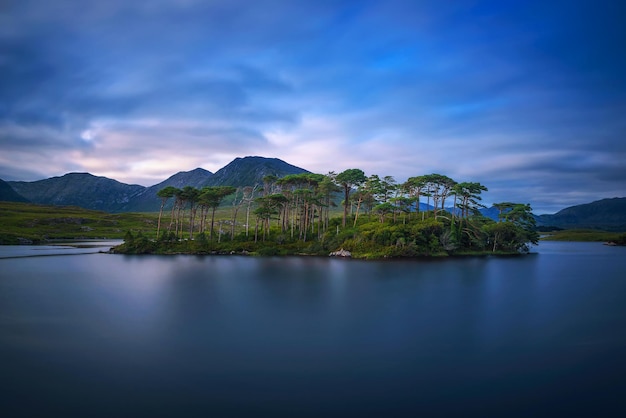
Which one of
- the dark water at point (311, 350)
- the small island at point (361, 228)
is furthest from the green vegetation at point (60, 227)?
the dark water at point (311, 350)

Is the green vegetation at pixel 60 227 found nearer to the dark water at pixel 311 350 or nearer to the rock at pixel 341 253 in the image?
the rock at pixel 341 253

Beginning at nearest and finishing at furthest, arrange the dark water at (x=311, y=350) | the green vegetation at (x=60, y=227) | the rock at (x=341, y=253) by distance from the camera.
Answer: the dark water at (x=311, y=350)
the rock at (x=341, y=253)
the green vegetation at (x=60, y=227)

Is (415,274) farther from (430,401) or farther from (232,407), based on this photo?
(232,407)

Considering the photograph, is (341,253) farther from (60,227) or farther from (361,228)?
(60,227)

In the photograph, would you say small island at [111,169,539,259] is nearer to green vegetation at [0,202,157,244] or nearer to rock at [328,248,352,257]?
rock at [328,248,352,257]

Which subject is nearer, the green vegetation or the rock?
the rock

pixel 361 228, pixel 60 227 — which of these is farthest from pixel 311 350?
pixel 60 227

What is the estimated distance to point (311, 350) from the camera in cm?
1345

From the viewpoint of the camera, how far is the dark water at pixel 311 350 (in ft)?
31.1

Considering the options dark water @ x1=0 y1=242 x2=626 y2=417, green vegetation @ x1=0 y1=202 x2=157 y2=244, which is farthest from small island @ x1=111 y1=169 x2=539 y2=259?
green vegetation @ x1=0 y1=202 x2=157 y2=244

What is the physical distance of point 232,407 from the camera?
30.0 feet

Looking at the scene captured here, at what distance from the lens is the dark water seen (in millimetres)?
9469

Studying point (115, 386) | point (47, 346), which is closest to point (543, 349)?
point (115, 386)

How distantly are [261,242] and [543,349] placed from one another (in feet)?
162
